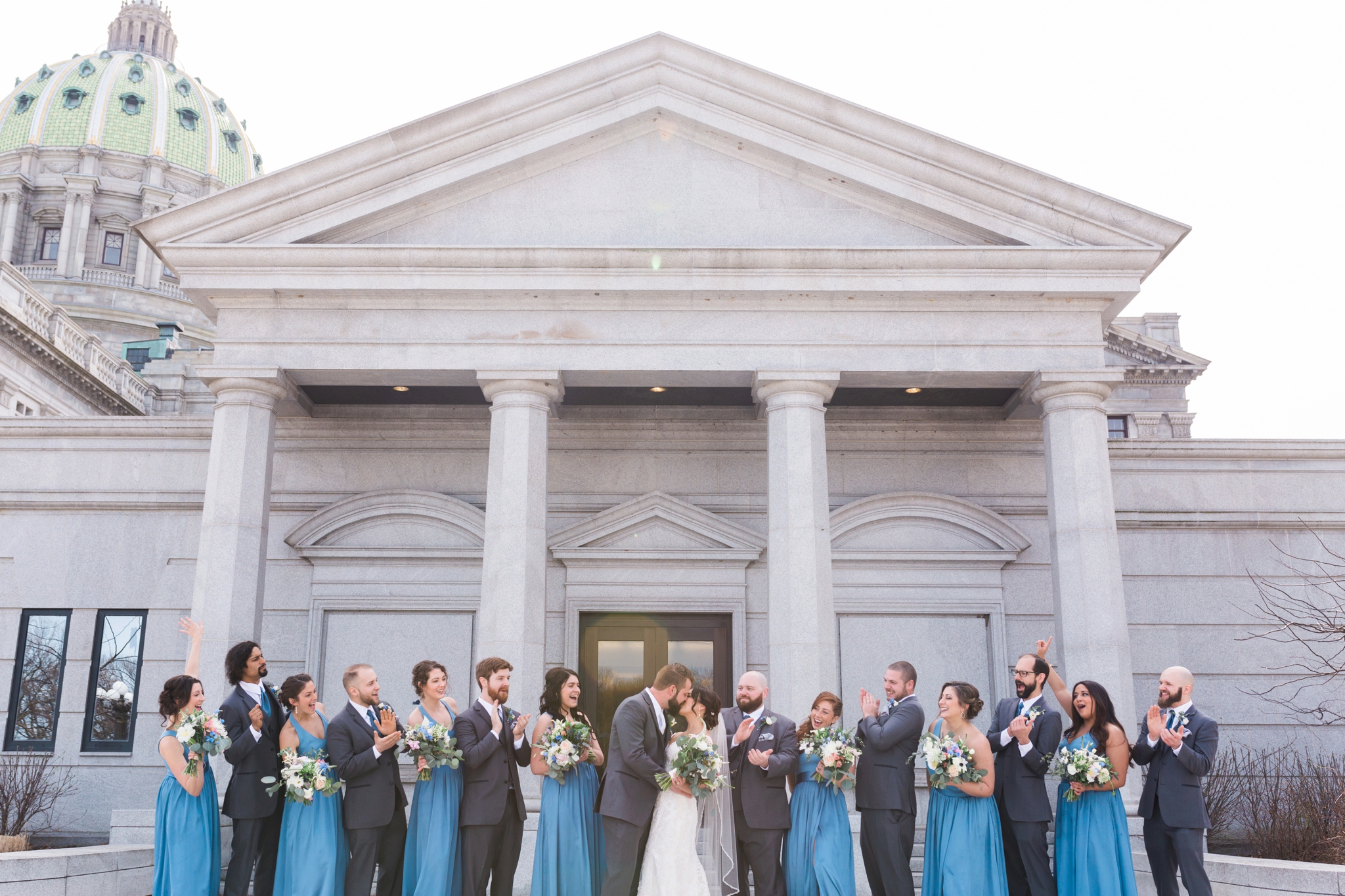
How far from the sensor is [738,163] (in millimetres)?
15031

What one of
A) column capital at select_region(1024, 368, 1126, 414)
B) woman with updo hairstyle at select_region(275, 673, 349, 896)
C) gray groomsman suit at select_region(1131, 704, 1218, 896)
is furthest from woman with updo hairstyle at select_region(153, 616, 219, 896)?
column capital at select_region(1024, 368, 1126, 414)

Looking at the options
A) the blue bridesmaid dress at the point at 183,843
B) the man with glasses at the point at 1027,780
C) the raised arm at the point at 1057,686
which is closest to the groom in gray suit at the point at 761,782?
the man with glasses at the point at 1027,780

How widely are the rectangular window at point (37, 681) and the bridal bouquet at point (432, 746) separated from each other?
10.1 meters

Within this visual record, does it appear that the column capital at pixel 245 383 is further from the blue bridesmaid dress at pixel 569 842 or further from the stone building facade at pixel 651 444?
the blue bridesmaid dress at pixel 569 842

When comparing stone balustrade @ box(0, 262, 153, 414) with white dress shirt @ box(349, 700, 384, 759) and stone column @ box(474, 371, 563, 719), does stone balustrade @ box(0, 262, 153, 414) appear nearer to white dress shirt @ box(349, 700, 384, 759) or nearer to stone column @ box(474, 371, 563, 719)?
stone column @ box(474, 371, 563, 719)

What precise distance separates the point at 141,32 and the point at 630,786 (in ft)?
460

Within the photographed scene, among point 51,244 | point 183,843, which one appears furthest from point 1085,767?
point 51,244

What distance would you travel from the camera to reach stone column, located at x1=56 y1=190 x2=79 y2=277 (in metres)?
92.0

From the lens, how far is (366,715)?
9.47 metres

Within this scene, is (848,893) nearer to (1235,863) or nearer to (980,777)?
(980,777)

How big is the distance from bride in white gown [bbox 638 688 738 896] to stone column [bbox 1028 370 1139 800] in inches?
229

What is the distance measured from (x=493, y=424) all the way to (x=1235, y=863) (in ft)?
31.0

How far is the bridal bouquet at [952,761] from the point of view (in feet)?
29.8

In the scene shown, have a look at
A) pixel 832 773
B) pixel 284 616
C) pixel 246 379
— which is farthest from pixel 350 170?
pixel 832 773
